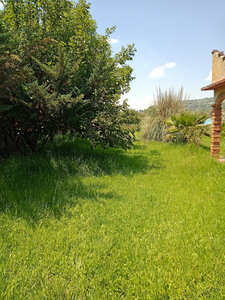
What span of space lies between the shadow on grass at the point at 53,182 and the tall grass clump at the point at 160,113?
4.85 metres

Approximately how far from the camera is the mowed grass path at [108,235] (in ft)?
6.23

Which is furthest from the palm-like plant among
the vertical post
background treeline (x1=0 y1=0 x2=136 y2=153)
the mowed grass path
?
the mowed grass path

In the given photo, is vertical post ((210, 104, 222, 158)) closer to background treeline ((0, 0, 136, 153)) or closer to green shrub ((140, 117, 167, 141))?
background treeline ((0, 0, 136, 153))

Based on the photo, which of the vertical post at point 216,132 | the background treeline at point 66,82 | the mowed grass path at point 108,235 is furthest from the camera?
the vertical post at point 216,132

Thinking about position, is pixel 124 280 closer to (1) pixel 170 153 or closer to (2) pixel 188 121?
(1) pixel 170 153

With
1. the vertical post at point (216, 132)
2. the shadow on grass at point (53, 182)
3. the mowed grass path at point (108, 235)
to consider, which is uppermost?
the vertical post at point (216, 132)

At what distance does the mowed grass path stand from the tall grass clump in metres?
6.28

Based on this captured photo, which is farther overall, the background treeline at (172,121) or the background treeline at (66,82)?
the background treeline at (172,121)

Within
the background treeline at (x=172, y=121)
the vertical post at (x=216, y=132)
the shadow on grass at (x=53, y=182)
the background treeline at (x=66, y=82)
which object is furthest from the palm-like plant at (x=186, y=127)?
the background treeline at (x=66, y=82)

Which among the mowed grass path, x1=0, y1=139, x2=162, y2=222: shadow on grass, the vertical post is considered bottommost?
the mowed grass path

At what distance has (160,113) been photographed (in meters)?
11.7

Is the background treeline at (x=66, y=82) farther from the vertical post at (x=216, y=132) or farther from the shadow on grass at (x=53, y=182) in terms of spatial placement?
the vertical post at (x=216, y=132)

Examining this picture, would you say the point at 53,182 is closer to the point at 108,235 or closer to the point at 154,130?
the point at 108,235

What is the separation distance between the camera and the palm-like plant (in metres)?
9.41
